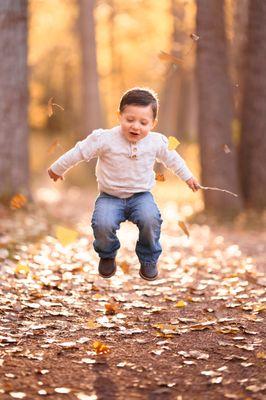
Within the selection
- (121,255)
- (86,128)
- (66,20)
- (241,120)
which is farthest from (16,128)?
(66,20)

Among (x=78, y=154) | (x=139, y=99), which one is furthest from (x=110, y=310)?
(x=139, y=99)

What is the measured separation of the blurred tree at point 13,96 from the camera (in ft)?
36.0

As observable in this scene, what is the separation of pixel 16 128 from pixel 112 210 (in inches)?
233

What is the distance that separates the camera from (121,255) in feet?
31.0

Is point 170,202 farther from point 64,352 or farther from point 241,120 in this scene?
point 64,352

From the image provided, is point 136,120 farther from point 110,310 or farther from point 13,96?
point 13,96

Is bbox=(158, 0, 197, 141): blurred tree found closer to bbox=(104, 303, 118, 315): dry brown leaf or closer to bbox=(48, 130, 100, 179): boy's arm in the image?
bbox=(48, 130, 100, 179): boy's arm

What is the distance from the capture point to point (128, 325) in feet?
18.6

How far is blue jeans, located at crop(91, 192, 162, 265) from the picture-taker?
592 cm

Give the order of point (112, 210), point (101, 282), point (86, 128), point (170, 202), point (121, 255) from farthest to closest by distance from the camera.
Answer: point (86, 128) → point (170, 202) → point (121, 255) → point (101, 282) → point (112, 210)

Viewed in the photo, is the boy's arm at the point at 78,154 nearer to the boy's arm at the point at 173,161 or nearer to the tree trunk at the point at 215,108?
the boy's arm at the point at 173,161

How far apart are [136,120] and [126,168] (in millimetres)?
467

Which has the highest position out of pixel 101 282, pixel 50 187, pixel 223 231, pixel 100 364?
pixel 50 187

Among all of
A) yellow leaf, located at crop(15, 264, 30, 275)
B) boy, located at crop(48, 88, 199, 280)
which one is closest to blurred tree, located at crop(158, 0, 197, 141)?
yellow leaf, located at crop(15, 264, 30, 275)
